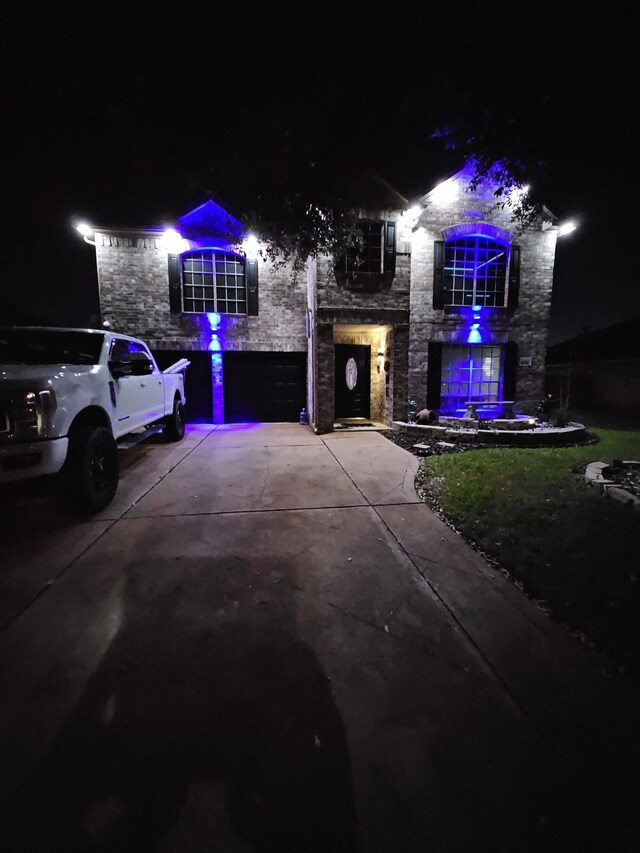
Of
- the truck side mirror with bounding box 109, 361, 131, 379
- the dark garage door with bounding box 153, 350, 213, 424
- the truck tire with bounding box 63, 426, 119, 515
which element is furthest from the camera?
the dark garage door with bounding box 153, 350, 213, 424

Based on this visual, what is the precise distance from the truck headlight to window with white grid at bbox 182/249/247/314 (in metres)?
8.30

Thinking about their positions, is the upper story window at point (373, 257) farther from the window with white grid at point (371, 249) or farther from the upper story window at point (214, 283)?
the upper story window at point (214, 283)

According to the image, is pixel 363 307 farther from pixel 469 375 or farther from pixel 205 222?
pixel 205 222

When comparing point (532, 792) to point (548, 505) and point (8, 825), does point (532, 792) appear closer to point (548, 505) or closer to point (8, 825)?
point (8, 825)

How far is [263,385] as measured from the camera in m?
12.0

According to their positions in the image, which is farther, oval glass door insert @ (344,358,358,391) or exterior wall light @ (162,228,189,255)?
oval glass door insert @ (344,358,358,391)

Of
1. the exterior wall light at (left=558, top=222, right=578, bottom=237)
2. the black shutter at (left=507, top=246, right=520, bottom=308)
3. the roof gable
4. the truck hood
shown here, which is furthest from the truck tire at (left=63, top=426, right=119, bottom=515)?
the exterior wall light at (left=558, top=222, right=578, bottom=237)

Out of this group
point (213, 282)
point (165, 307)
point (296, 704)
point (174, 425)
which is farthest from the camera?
point (213, 282)

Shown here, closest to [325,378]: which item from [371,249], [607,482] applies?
[371,249]

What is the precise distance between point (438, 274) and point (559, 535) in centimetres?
874

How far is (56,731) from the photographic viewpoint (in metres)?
1.68

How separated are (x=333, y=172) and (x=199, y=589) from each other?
19.0 feet

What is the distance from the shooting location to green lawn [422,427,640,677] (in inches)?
97.0

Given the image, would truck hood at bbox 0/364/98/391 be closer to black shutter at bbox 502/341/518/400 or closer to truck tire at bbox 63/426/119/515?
truck tire at bbox 63/426/119/515
